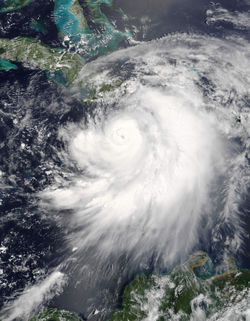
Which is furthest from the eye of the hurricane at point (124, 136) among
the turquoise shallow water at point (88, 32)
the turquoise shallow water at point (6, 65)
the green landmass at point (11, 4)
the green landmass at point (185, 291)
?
the green landmass at point (11, 4)

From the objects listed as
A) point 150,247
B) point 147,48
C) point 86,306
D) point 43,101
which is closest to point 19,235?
point 86,306

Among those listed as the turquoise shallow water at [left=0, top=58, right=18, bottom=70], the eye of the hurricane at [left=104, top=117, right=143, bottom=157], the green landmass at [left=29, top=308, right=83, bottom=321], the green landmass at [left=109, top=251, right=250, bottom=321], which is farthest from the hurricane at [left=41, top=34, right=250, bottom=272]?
the turquoise shallow water at [left=0, top=58, right=18, bottom=70]

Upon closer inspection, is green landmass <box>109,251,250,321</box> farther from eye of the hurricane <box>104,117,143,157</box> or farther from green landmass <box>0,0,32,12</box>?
green landmass <box>0,0,32,12</box>

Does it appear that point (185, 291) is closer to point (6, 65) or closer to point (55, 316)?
point (55, 316)

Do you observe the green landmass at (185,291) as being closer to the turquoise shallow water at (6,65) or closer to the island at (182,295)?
the island at (182,295)

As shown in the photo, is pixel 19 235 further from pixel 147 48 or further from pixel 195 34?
pixel 195 34
